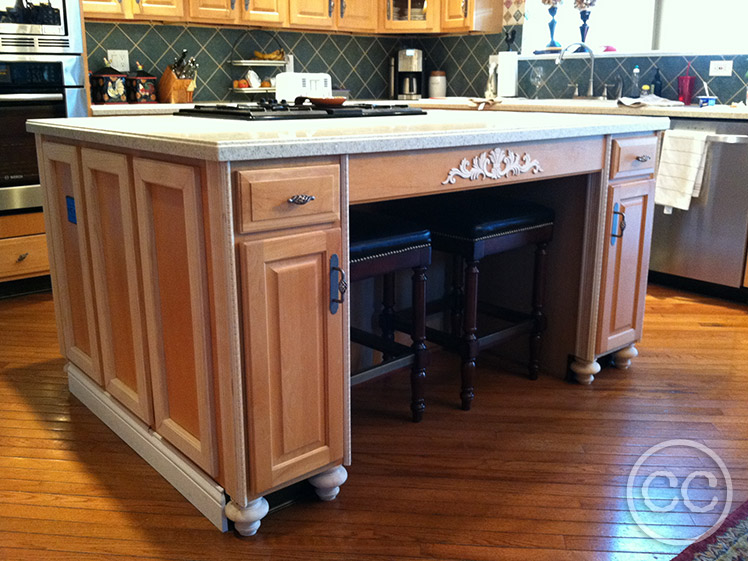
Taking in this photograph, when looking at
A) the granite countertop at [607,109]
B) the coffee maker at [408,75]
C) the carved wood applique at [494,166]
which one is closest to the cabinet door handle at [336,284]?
the carved wood applique at [494,166]

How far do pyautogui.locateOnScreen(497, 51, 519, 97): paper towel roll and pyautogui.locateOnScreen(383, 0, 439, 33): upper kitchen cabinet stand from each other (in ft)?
1.71

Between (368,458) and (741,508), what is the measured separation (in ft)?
3.06

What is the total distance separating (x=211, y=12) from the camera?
13.7ft

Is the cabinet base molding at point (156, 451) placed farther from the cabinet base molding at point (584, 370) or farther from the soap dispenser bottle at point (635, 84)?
the soap dispenser bottle at point (635, 84)

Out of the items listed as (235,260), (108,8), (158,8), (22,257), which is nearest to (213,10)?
(158,8)

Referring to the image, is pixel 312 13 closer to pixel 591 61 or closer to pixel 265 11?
pixel 265 11

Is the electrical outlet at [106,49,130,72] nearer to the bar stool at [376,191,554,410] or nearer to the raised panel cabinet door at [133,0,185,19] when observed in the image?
the raised panel cabinet door at [133,0,185,19]

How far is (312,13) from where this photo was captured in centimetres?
461

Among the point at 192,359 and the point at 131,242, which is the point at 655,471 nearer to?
the point at 192,359

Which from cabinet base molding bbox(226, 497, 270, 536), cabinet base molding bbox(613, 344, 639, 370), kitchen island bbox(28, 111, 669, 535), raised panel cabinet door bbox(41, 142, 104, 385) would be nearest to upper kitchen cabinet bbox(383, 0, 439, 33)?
kitchen island bbox(28, 111, 669, 535)

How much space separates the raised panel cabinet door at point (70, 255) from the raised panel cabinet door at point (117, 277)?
0.06 metres

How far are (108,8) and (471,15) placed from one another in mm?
2291

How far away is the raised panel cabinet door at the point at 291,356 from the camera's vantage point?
4.91 feet

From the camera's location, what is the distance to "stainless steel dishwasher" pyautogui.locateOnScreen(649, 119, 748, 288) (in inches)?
131
